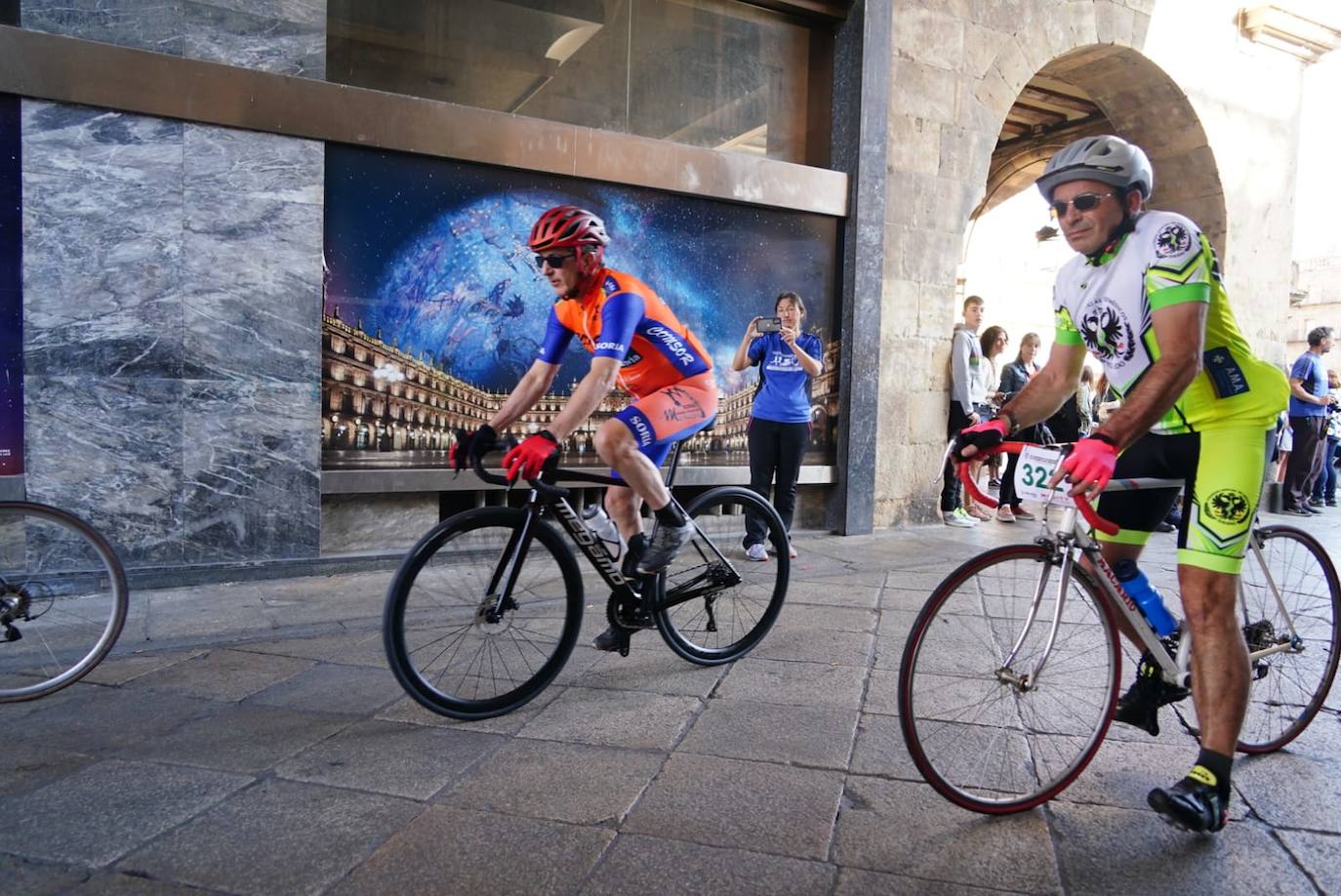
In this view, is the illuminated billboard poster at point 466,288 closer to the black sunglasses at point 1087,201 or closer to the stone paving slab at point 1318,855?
the black sunglasses at point 1087,201

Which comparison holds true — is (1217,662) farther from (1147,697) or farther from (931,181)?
(931,181)

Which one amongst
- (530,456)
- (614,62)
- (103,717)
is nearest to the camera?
(530,456)

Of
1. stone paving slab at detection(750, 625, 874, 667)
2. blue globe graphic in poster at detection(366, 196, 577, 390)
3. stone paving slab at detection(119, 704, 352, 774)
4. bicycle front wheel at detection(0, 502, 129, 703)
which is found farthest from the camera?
blue globe graphic in poster at detection(366, 196, 577, 390)

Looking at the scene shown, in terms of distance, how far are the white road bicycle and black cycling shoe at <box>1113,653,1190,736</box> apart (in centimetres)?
4

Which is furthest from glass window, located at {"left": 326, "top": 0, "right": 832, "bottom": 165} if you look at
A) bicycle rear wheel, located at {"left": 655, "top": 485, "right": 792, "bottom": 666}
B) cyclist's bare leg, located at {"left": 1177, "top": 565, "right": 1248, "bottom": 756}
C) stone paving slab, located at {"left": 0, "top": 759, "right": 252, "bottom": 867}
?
cyclist's bare leg, located at {"left": 1177, "top": 565, "right": 1248, "bottom": 756}

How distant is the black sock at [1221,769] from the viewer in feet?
8.05

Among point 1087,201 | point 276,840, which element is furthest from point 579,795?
point 1087,201

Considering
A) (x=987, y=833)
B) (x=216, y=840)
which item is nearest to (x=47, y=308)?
(x=216, y=840)

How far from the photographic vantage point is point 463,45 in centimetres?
651

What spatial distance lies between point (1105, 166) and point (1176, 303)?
456 millimetres

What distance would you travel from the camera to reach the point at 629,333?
11.2 feet

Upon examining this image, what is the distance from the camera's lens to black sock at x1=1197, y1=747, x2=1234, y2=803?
8.05 feet

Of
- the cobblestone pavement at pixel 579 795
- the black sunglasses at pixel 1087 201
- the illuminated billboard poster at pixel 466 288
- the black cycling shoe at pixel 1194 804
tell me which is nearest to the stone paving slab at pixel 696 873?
the cobblestone pavement at pixel 579 795

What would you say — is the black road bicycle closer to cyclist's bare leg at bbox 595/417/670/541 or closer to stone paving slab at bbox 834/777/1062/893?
cyclist's bare leg at bbox 595/417/670/541
